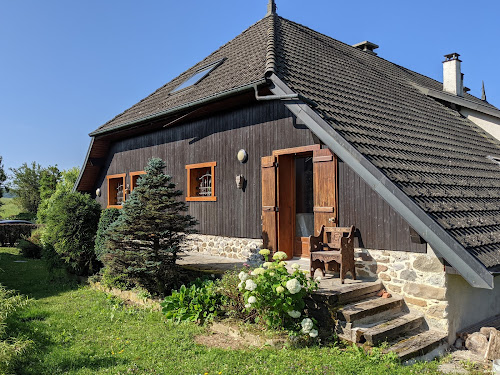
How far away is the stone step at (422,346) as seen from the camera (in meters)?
4.88

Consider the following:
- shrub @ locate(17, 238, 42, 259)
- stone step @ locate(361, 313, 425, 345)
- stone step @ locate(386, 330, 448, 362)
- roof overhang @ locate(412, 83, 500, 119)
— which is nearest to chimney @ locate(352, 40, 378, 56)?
roof overhang @ locate(412, 83, 500, 119)

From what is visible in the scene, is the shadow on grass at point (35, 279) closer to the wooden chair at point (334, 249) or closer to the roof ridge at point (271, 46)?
the wooden chair at point (334, 249)

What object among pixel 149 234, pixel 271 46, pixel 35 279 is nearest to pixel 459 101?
pixel 271 46

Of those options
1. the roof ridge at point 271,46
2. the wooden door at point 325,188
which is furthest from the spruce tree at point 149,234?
the roof ridge at point 271,46

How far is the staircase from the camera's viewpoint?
5027 mm

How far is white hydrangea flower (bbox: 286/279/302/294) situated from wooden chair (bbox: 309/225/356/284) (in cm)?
120

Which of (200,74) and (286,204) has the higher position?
(200,74)

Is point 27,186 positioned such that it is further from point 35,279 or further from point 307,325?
point 307,325

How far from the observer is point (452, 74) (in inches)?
533

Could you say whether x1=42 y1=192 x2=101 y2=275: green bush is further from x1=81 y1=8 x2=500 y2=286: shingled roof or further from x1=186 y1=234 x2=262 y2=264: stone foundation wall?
x1=81 y1=8 x2=500 y2=286: shingled roof

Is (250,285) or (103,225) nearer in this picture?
(250,285)

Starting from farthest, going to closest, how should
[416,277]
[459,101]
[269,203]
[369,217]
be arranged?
[459,101] → [269,203] → [369,217] → [416,277]

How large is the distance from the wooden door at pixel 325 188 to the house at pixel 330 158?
0.02 m

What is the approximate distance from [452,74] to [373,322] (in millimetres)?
11091
